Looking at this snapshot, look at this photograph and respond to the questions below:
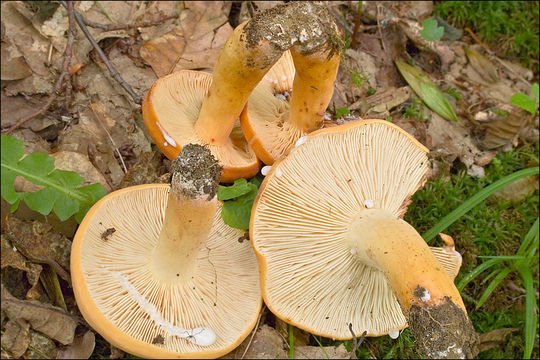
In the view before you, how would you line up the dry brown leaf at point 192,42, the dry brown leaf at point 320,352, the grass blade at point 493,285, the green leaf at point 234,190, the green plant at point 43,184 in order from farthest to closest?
1. the dry brown leaf at point 192,42
2. the grass blade at point 493,285
3. the dry brown leaf at point 320,352
4. the green leaf at point 234,190
5. the green plant at point 43,184

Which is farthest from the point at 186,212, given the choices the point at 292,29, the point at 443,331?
the point at 443,331

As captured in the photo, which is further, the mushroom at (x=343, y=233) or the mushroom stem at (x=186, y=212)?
the mushroom at (x=343, y=233)

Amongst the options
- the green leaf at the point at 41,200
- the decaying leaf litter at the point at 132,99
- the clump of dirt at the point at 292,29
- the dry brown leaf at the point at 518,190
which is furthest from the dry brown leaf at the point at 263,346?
the dry brown leaf at the point at 518,190

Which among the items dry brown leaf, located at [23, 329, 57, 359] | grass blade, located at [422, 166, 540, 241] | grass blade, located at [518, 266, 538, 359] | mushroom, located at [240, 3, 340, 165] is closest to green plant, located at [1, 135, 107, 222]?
dry brown leaf, located at [23, 329, 57, 359]

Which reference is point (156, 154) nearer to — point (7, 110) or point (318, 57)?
point (7, 110)

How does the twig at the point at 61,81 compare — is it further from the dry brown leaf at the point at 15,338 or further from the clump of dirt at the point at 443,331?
the clump of dirt at the point at 443,331

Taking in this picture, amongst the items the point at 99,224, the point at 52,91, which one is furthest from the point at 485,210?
the point at 52,91
